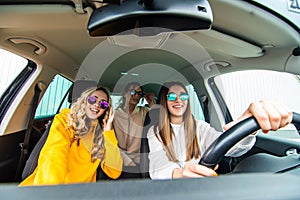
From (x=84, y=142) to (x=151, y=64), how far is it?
1038 millimetres

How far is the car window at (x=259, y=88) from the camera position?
1.08 metres

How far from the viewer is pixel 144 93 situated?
6.89 feet

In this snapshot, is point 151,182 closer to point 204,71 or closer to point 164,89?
point 164,89

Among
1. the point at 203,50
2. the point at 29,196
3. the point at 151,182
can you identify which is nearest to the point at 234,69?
the point at 203,50

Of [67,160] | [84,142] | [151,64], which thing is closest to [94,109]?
[84,142]

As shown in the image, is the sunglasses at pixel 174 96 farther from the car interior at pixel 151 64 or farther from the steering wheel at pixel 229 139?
the steering wheel at pixel 229 139

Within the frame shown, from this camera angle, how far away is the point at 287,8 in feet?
2.22

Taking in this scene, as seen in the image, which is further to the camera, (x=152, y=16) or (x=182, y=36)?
(x=182, y=36)

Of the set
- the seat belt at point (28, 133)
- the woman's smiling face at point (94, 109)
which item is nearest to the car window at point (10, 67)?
the seat belt at point (28, 133)

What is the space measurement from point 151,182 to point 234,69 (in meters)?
1.34

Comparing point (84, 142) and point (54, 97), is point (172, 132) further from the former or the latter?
point (54, 97)

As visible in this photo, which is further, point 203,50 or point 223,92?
point 223,92

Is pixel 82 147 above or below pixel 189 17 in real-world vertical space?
below

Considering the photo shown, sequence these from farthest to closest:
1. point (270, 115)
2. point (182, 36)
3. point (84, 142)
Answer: point (84, 142)
point (182, 36)
point (270, 115)
